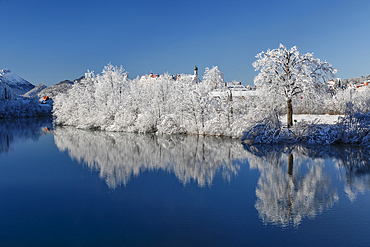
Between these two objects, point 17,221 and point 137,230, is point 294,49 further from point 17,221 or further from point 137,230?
point 17,221

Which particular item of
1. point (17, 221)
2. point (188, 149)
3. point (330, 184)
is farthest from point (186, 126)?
point (17, 221)

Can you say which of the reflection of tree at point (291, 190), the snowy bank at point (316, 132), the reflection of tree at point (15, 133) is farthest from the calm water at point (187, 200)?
the reflection of tree at point (15, 133)

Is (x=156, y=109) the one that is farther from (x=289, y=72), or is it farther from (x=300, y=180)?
(x=300, y=180)

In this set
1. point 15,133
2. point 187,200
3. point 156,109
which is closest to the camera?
point 187,200

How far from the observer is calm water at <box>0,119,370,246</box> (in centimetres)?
787

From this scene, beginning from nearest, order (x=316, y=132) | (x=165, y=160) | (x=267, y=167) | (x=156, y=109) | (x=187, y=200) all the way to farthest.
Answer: (x=187, y=200) < (x=267, y=167) < (x=165, y=160) < (x=316, y=132) < (x=156, y=109)

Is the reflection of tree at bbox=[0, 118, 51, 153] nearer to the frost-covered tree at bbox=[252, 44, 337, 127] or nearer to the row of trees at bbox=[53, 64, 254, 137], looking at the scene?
the row of trees at bbox=[53, 64, 254, 137]

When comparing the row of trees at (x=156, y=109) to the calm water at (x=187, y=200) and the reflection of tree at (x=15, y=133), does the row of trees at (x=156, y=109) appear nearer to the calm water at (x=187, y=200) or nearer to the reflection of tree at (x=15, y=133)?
the reflection of tree at (x=15, y=133)

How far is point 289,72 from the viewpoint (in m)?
27.3

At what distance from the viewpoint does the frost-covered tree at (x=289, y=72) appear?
26469 millimetres

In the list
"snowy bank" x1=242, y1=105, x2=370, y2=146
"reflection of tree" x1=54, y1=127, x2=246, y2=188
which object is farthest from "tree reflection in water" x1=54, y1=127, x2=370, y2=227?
"snowy bank" x1=242, y1=105, x2=370, y2=146

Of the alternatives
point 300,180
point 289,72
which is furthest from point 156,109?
point 300,180

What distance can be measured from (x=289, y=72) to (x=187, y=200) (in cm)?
2139

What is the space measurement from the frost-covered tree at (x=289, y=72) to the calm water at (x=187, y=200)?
9.34m
